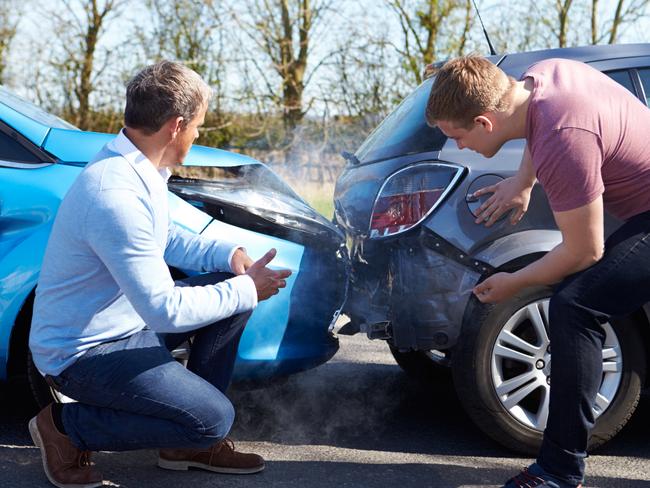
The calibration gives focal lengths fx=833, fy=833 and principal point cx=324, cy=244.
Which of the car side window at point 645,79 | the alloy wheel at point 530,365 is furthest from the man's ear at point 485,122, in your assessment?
the car side window at point 645,79

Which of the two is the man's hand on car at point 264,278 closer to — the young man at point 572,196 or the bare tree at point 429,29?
the young man at point 572,196

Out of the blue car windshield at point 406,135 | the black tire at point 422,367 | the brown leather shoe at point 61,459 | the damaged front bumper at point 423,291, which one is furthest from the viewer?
the black tire at point 422,367

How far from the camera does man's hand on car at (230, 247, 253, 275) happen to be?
283 centimetres

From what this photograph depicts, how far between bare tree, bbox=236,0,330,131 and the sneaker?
10.3 m

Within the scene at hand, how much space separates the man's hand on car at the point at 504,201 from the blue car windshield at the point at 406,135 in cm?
29

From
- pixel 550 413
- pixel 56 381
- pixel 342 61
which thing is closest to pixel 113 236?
pixel 56 381

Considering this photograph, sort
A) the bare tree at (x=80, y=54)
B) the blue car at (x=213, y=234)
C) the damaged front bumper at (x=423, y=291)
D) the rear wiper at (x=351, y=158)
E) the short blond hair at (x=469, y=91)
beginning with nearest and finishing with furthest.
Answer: the short blond hair at (x=469, y=91)
the blue car at (x=213, y=234)
the damaged front bumper at (x=423, y=291)
the rear wiper at (x=351, y=158)
the bare tree at (x=80, y=54)

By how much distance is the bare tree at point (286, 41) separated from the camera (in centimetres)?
1230

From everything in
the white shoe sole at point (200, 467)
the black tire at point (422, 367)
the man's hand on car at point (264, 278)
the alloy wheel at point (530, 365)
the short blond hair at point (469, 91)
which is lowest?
the black tire at point (422, 367)

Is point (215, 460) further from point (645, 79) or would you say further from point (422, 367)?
point (645, 79)

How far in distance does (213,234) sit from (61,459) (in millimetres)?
926

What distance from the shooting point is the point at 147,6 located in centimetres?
1214

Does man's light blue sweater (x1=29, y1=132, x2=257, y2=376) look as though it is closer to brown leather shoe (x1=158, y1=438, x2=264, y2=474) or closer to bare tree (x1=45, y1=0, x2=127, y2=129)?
brown leather shoe (x1=158, y1=438, x2=264, y2=474)

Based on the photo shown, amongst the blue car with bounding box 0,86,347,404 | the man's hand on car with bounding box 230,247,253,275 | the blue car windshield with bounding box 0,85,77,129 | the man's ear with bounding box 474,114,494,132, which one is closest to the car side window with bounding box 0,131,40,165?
the blue car with bounding box 0,86,347,404
